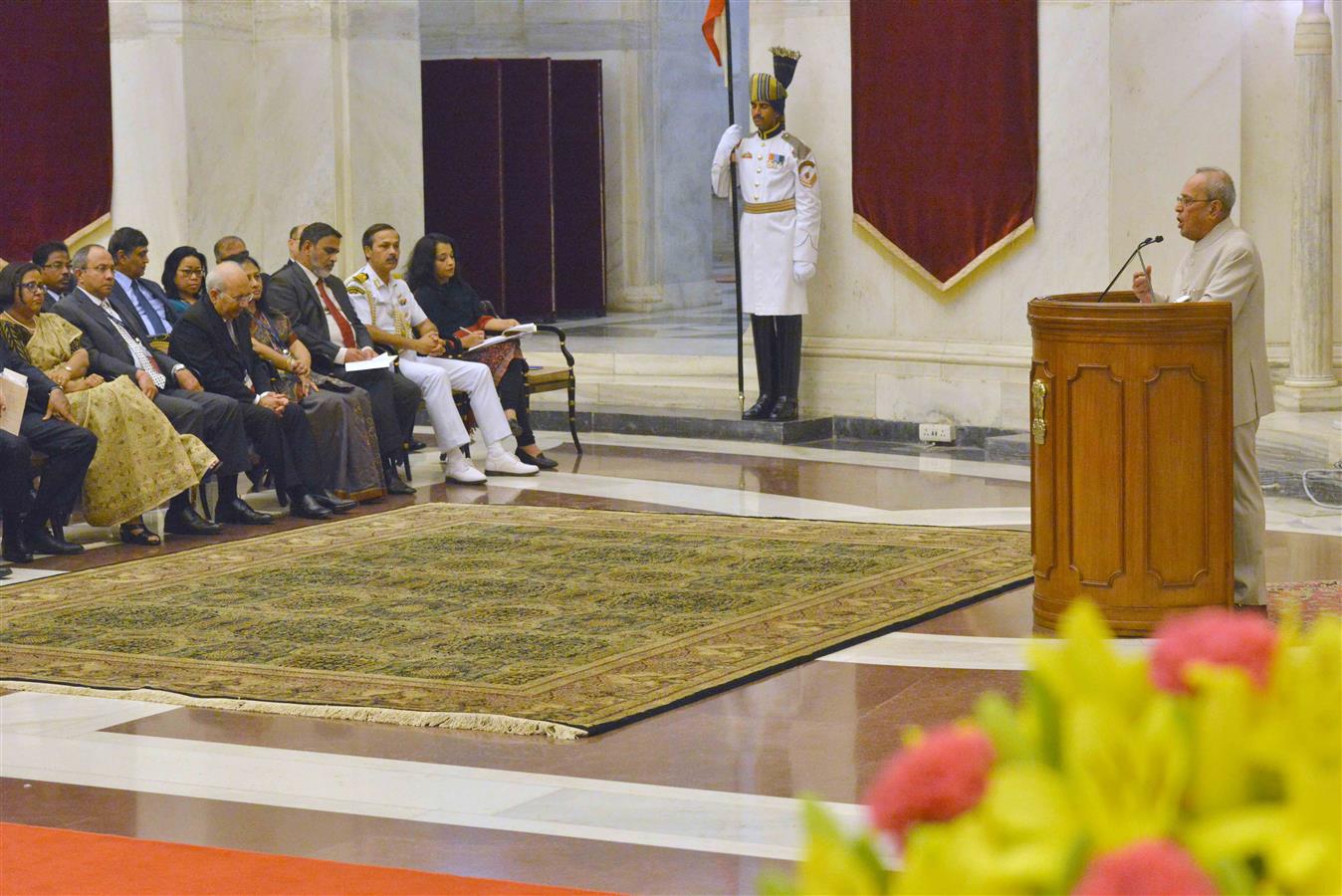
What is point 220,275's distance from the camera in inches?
325

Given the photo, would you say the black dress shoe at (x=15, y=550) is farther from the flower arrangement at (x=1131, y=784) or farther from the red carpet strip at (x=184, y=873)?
the flower arrangement at (x=1131, y=784)

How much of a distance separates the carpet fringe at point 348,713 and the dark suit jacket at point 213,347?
117 inches

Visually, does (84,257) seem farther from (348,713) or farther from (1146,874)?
(1146,874)

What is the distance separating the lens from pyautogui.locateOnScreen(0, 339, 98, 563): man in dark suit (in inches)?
292

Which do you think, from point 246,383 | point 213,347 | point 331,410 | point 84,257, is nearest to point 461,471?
point 331,410

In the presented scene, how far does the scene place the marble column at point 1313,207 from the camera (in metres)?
9.79

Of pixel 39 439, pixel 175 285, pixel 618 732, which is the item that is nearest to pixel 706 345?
pixel 175 285

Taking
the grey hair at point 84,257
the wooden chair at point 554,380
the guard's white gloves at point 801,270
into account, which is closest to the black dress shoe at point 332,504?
the grey hair at point 84,257

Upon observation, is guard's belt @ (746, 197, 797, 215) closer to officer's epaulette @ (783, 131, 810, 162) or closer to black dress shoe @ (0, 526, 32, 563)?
officer's epaulette @ (783, 131, 810, 162)

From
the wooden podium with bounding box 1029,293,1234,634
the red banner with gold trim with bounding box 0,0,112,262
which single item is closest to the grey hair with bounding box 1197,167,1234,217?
the wooden podium with bounding box 1029,293,1234,634

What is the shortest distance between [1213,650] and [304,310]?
8.55m

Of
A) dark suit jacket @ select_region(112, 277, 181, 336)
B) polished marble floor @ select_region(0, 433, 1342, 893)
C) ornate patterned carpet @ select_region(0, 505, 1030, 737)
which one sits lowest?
polished marble floor @ select_region(0, 433, 1342, 893)

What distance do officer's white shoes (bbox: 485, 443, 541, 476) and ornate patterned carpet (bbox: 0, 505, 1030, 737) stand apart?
1263mm

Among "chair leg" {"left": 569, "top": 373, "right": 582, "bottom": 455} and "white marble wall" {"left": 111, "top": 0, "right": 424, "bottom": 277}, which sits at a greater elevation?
"white marble wall" {"left": 111, "top": 0, "right": 424, "bottom": 277}
